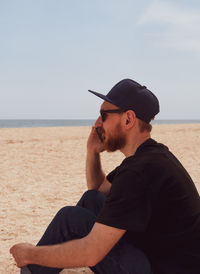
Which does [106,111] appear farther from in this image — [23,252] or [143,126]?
[23,252]

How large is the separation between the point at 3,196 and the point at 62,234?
4499mm

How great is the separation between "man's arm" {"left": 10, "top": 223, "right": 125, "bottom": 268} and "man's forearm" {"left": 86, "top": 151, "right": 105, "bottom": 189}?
113 centimetres

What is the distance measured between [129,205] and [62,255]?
0.58 m

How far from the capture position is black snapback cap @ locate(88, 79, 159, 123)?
2.38m

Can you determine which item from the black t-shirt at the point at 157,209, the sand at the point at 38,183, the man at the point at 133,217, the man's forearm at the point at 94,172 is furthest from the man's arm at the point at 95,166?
the black t-shirt at the point at 157,209

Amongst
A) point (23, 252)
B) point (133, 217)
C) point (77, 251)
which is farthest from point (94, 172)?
point (133, 217)

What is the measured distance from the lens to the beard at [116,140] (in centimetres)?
245

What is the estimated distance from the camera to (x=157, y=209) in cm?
212

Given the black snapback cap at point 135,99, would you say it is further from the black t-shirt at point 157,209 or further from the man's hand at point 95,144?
the man's hand at point 95,144

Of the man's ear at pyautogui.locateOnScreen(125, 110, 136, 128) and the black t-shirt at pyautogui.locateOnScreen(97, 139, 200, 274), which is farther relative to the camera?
the man's ear at pyautogui.locateOnScreen(125, 110, 136, 128)

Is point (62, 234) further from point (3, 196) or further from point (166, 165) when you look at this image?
point (3, 196)

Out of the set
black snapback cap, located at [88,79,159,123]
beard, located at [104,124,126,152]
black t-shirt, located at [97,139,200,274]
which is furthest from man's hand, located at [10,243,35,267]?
black snapback cap, located at [88,79,159,123]

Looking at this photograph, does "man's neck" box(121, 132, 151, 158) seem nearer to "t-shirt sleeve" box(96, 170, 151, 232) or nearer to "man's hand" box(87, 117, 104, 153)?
"t-shirt sleeve" box(96, 170, 151, 232)

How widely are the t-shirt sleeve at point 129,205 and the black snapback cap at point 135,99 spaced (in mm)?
534
